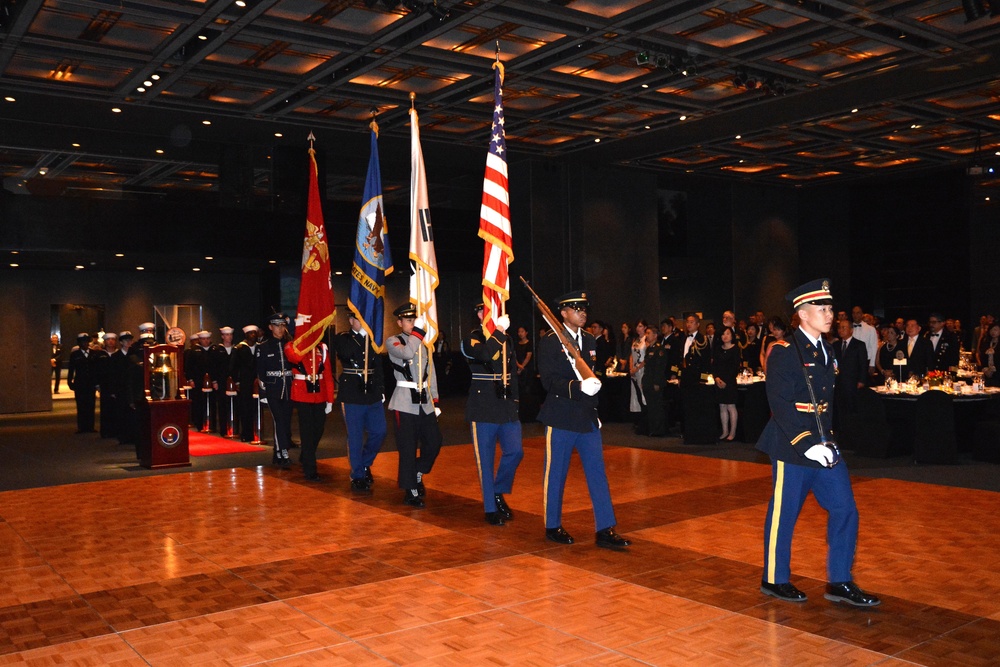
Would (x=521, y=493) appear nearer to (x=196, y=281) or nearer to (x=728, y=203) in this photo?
(x=728, y=203)

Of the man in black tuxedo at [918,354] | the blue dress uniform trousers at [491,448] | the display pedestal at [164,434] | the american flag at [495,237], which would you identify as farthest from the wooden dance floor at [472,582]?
the man in black tuxedo at [918,354]

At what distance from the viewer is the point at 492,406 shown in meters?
6.97

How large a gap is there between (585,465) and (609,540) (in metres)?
0.57

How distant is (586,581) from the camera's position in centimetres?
537

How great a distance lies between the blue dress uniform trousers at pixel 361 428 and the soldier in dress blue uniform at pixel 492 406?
186cm

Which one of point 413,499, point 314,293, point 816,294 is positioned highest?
point 314,293

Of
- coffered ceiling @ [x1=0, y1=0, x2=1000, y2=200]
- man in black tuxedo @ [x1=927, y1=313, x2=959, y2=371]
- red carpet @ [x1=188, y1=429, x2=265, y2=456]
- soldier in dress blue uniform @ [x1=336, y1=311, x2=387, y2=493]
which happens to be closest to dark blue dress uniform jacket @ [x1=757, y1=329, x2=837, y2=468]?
soldier in dress blue uniform @ [x1=336, y1=311, x2=387, y2=493]

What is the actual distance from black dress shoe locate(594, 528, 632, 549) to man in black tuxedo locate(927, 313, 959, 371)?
8.67 meters

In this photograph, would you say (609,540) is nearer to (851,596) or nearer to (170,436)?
(851,596)

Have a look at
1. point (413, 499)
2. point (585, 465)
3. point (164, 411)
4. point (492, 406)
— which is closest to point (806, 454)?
point (585, 465)

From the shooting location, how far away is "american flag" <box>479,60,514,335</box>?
7047mm

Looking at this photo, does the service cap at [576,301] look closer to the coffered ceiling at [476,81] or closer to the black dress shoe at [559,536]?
the black dress shoe at [559,536]

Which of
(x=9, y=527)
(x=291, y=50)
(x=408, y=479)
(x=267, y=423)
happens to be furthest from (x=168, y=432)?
(x=267, y=423)

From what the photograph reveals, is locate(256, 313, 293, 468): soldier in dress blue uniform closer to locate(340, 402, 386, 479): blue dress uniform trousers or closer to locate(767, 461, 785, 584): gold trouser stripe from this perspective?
locate(340, 402, 386, 479): blue dress uniform trousers
